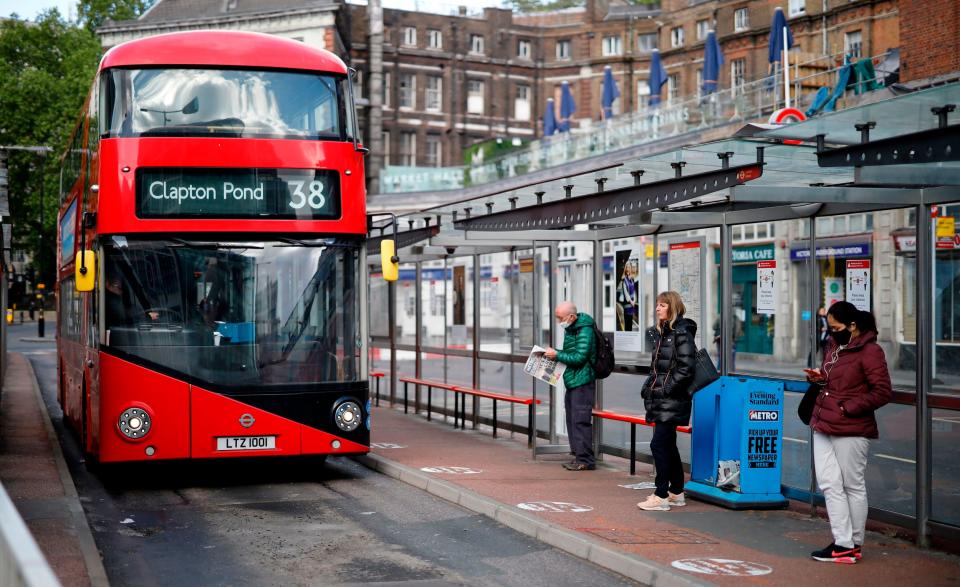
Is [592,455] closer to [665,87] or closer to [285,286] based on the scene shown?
[285,286]

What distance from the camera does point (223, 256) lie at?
39.8 ft

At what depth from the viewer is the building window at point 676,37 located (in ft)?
224

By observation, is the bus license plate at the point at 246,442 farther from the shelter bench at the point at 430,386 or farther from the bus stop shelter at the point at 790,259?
the shelter bench at the point at 430,386

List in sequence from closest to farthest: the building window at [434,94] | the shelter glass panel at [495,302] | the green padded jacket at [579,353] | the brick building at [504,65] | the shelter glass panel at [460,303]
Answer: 1. the green padded jacket at [579,353]
2. the shelter glass panel at [495,302]
3. the shelter glass panel at [460,303]
4. the brick building at [504,65]
5. the building window at [434,94]

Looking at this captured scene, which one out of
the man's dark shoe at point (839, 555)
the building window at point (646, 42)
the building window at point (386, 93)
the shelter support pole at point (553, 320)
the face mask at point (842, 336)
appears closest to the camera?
the man's dark shoe at point (839, 555)

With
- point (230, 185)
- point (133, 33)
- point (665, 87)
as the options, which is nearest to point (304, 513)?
point (230, 185)

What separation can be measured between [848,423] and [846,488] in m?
→ 0.47

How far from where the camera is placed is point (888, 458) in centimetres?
947

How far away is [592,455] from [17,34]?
73.5m

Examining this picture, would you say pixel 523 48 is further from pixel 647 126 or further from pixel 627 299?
pixel 627 299

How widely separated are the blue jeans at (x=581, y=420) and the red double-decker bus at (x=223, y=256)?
86.3 inches

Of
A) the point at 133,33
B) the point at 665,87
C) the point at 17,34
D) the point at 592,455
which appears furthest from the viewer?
the point at 17,34

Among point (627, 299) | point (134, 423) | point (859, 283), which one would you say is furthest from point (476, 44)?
point (859, 283)

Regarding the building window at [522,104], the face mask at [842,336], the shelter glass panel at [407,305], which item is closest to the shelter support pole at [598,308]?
the face mask at [842,336]
